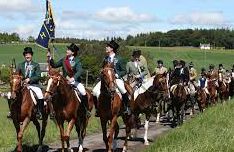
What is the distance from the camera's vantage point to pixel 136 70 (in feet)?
58.7

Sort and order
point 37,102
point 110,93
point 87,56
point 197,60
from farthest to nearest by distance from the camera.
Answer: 1. point 197,60
2. point 87,56
3. point 37,102
4. point 110,93

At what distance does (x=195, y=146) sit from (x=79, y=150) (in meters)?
3.58

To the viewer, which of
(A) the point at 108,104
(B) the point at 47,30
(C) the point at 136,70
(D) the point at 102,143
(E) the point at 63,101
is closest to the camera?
(E) the point at 63,101

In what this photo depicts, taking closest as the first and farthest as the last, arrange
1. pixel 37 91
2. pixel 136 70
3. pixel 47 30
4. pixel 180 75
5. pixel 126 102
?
pixel 37 91 → pixel 126 102 → pixel 47 30 → pixel 136 70 → pixel 180 75

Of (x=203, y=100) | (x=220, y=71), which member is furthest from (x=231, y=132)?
(x=220, y=71)

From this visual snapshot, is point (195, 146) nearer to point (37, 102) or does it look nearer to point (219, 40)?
point (37, 102)

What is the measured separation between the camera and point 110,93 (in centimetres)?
1340

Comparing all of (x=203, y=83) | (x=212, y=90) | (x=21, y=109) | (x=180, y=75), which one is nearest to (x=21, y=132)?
(x=21, y=109)

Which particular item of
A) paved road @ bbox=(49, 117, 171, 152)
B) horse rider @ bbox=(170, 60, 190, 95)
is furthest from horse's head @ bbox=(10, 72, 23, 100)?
horse rider @ bbox=(170, 60, 190, 95)

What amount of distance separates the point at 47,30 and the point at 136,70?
3537 millimetres

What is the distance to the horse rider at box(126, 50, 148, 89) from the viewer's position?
1777 centimetres

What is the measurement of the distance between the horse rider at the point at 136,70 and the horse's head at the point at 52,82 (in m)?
5.03

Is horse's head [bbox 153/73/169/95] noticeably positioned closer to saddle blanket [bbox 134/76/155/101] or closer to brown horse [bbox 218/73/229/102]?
saddle blanket [bbox 134/76/155/101]

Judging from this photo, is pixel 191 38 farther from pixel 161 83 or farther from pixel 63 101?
pixel 63 101
